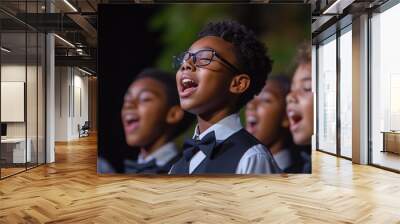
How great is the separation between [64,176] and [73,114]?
11288 millimetres

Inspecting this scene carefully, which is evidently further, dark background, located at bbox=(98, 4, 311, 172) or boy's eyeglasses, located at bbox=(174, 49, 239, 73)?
dark background, located at bbox=(98, 4, 311, 172)

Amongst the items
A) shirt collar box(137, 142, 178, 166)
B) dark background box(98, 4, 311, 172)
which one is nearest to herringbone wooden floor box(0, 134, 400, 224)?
shirt collar box(137, 142, 178, 166)

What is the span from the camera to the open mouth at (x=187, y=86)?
6258mm

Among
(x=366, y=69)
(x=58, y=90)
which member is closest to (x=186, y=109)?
(x=366, y=69)

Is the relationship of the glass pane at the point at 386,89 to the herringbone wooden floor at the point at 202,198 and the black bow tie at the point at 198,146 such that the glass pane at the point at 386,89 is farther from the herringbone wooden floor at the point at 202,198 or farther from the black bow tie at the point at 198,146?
the black bow tie at the point at 198,146

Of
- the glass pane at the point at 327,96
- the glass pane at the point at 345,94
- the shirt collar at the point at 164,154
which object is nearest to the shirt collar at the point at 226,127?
the shirt collar at the point at 164,154

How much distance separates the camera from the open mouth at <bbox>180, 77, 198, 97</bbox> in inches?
246

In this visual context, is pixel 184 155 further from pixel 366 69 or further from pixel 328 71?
pixel 328 71

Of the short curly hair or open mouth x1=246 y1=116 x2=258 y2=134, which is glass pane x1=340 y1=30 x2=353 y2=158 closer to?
the short curly hair

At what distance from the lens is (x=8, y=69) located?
23.2 feet

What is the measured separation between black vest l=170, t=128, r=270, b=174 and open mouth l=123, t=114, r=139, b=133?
1255mm

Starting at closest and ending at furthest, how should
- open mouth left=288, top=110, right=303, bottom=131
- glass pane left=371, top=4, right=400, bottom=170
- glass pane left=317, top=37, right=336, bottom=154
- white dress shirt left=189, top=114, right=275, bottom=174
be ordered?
1. white dress shirt left=189, top=114, right=275, bottom=174
2. open mouth left=288, top=110, right=303, bottom=131
3. glass pane left=371, top=4, right=400, bottom=170
4. glass pane left=317, top=37, right=336, bottom=154

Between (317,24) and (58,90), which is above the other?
(317,24)

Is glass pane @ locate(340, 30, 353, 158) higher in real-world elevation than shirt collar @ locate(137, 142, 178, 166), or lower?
higher
